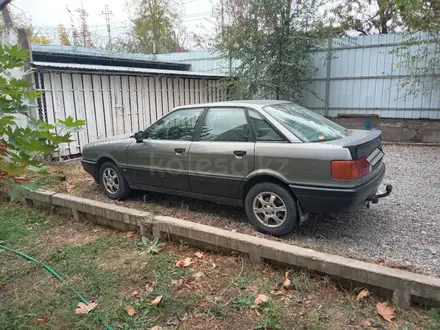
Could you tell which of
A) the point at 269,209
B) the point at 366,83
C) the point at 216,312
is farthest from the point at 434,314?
the point at 366,83

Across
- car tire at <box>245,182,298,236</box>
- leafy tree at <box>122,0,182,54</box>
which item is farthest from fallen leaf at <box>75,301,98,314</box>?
leafy tree at <box>122,0,182,54</box>

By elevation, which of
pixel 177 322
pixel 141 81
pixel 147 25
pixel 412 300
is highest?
pixel 147 25

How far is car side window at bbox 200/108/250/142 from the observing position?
388 centimetres

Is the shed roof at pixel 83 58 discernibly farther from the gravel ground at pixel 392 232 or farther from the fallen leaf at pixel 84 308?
the gravel ground at pixel 392 232

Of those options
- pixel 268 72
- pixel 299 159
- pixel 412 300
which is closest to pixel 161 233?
pixel 299 159

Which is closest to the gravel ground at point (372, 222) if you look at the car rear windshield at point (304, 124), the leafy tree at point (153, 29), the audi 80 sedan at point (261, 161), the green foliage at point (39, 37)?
the audi 80 sedan at point (261, 161)

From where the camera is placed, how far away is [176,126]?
14.7 feet

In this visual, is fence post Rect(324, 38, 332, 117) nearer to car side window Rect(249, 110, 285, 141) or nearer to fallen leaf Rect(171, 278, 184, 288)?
car side window Rect(249, 110, 285, 141)

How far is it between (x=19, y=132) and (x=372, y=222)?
3.66m

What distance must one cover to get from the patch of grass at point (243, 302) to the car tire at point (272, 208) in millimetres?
979

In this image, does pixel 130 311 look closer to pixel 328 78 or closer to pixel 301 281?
pixel 301 281

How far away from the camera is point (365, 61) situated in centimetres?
982

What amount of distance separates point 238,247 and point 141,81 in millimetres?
6938

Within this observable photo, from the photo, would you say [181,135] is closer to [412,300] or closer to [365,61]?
[412,300]
